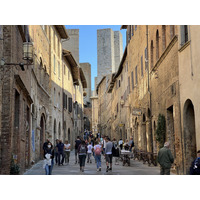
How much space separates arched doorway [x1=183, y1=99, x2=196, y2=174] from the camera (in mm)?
14125

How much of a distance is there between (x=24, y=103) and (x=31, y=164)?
3818 mm

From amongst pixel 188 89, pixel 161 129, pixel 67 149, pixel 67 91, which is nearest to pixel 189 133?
pixel 188 89

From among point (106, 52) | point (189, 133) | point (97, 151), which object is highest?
point (106, 52)

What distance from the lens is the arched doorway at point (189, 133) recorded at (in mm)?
14125

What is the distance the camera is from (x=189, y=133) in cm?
1432

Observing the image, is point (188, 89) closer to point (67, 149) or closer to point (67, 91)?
point (67, 149)

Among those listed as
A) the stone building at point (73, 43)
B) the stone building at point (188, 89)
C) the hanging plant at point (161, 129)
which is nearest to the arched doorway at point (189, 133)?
the stone building at point (188, 89)

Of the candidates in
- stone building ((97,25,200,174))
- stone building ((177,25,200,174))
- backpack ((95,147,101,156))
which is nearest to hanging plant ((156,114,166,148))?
stone building ((97,25,200,174))

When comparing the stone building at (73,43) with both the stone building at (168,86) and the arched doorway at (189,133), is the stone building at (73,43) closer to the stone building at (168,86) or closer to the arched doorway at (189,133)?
the stone building at (168,86)
